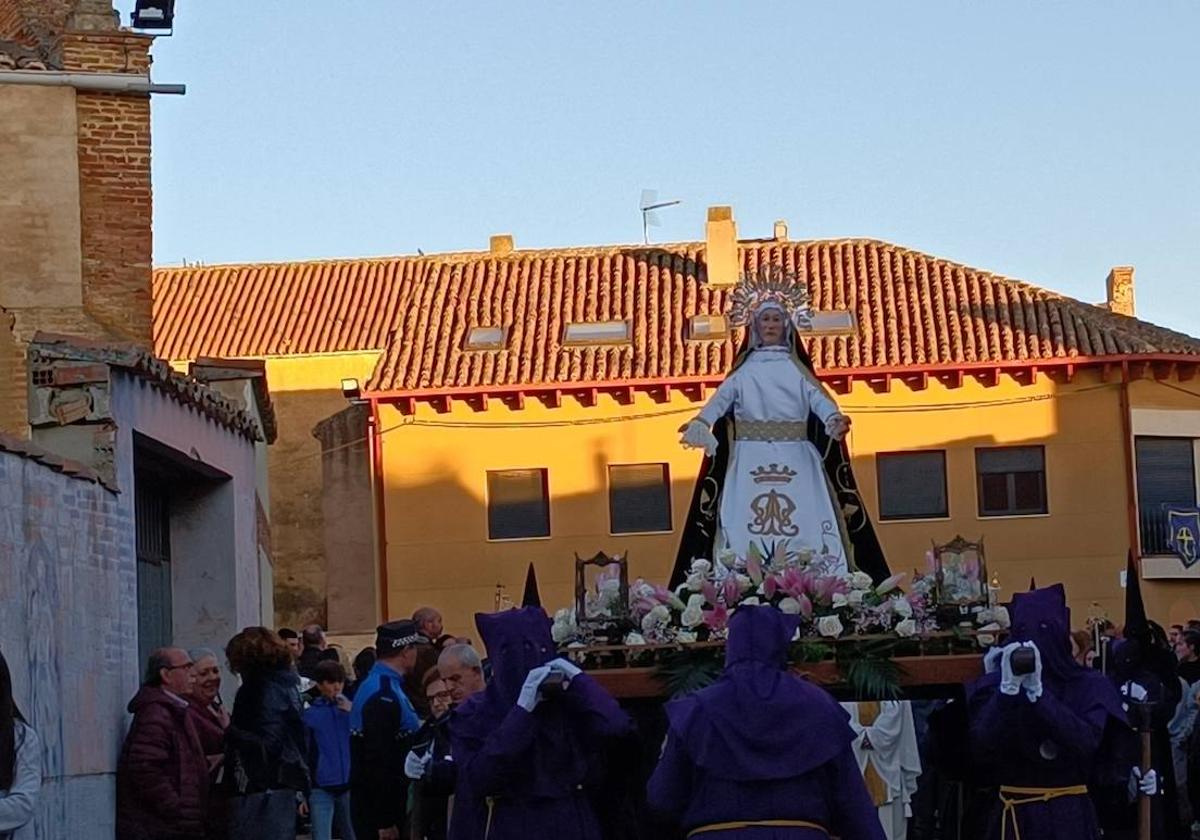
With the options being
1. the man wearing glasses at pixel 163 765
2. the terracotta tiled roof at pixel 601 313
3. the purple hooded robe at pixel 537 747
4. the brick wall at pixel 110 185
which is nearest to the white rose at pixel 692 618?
the purple hooded robe at pixel 537 747

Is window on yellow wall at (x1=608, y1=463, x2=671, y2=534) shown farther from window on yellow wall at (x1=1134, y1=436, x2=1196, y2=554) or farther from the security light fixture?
the security light fixture

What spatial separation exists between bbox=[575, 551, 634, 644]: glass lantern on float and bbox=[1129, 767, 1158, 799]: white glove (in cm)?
243

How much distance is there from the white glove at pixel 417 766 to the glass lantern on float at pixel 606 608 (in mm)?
926

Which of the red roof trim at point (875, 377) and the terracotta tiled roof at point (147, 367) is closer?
the terracotta tiled roof at point (147, 367)

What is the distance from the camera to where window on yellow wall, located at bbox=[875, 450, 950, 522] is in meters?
37.1

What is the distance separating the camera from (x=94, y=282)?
17.9 meters

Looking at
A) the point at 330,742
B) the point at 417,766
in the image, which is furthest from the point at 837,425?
the point at 417,766

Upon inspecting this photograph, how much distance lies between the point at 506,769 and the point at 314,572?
3412 cm

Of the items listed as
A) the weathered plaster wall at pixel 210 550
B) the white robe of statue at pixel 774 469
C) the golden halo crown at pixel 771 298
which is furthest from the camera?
the weathered plaster wall at pixel 210 550

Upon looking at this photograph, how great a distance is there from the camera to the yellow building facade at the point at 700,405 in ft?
121

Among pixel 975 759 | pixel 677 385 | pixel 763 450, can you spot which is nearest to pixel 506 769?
pixel 975 759

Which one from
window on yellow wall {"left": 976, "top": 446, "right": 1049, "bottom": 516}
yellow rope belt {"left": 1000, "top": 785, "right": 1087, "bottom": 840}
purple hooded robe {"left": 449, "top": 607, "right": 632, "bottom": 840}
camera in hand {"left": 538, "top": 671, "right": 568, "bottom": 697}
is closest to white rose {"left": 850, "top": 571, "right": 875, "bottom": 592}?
yellow rope belt {"left": 1000, "top": 785, "right": 1087, "bottom": 840}

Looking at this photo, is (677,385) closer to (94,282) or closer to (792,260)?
Result: (792,260)

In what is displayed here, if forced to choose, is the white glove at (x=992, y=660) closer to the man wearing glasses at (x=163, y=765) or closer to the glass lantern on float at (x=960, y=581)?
the glass lantern on float at (x=960, y=581)
